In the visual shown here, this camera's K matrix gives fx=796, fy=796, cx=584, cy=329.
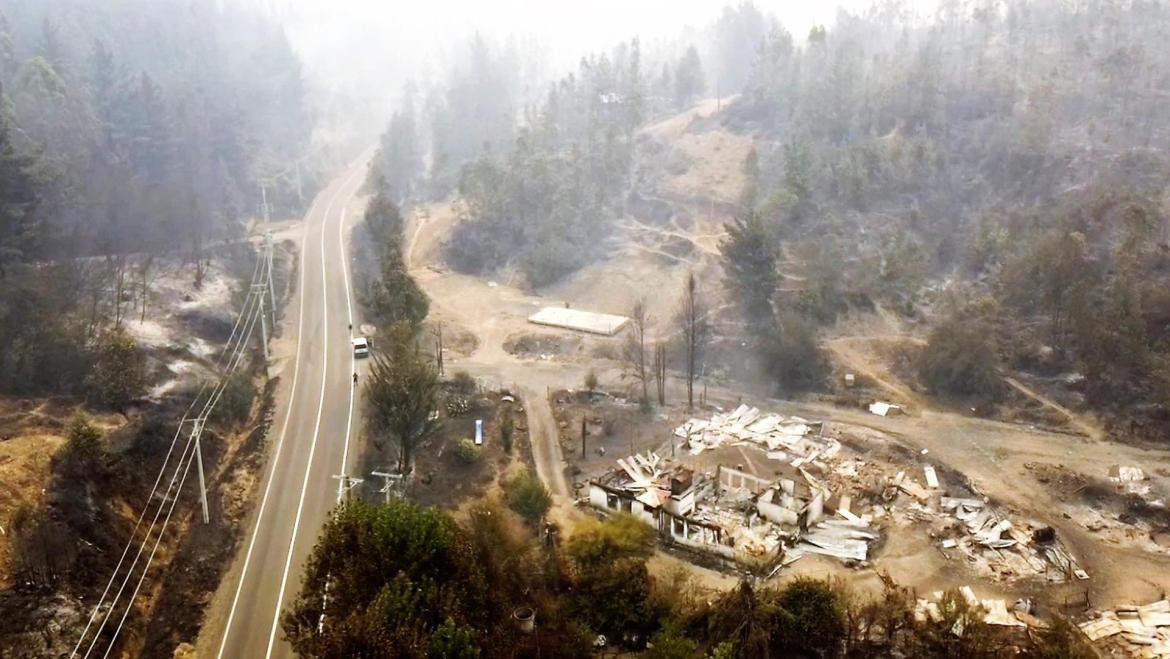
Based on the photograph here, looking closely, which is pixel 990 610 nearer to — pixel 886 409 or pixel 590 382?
pixel 886 409

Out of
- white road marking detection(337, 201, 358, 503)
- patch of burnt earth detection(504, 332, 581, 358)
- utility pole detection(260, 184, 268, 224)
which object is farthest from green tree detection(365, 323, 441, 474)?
utility pole detection(260, 184, 268, 224)

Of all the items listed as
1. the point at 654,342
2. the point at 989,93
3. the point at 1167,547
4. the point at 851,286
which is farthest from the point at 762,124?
the point at 1167,547

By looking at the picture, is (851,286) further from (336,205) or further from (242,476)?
(336,205)

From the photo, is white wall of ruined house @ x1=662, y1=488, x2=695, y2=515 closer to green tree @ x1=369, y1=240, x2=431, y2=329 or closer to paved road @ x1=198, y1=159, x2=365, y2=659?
paved road @ x1=198, y1=159, x2=365, y2=659

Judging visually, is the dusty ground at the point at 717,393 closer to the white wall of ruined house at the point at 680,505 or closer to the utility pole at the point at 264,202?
the white wall of ruined house at the point at 680,505

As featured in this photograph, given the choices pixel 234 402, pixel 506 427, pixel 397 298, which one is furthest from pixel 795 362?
pixel 234 402
